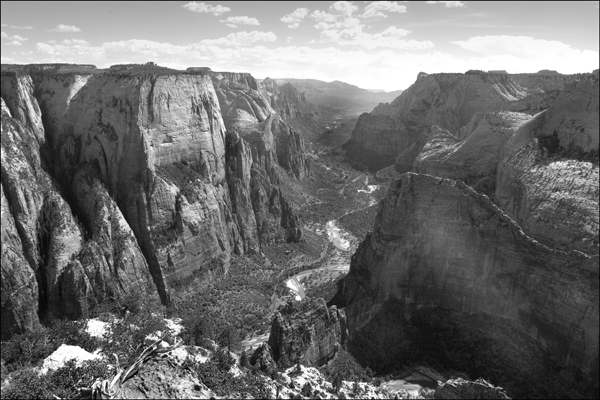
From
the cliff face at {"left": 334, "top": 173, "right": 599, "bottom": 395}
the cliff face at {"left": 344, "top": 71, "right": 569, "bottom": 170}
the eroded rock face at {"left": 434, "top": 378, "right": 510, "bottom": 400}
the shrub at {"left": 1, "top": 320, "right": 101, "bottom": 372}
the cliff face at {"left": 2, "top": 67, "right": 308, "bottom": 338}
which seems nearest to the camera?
the eroded rock face at {"left": 434, "top": 378, "right": 510, "bottom": 400}

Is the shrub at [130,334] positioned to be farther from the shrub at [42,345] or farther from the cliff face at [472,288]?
the cliff face at [472,288]

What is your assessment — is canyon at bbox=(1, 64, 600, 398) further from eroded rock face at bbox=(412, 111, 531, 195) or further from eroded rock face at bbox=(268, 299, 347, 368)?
eroded rock face at bbox=(412, 111, 531, 195)

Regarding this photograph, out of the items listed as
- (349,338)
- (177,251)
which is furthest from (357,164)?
(349,338)

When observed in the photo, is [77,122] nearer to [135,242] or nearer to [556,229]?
[135,242]

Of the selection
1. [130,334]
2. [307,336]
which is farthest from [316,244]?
[130,334]

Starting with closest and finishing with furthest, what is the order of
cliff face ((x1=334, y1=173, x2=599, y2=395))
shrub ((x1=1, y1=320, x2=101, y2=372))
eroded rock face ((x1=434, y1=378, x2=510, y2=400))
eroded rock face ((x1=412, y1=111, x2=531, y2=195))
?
eroded rock face ((x1=434, y1=378, x2=510, y2=400)) → shrub ((x1=1, y1=320, x2=101, y2=372)) → cliff face ((x1=334, y1=173, x2=599, y2=395)) → eroded rock face ((x1=412, y1=111, x2=531, y2=195))

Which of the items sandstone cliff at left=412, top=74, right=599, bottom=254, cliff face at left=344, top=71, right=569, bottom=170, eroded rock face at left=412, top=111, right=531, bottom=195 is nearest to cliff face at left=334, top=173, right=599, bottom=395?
sandstone cliff at left=412, top=74, right=599, bottom=254

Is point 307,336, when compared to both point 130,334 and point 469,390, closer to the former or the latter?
point 469,390
